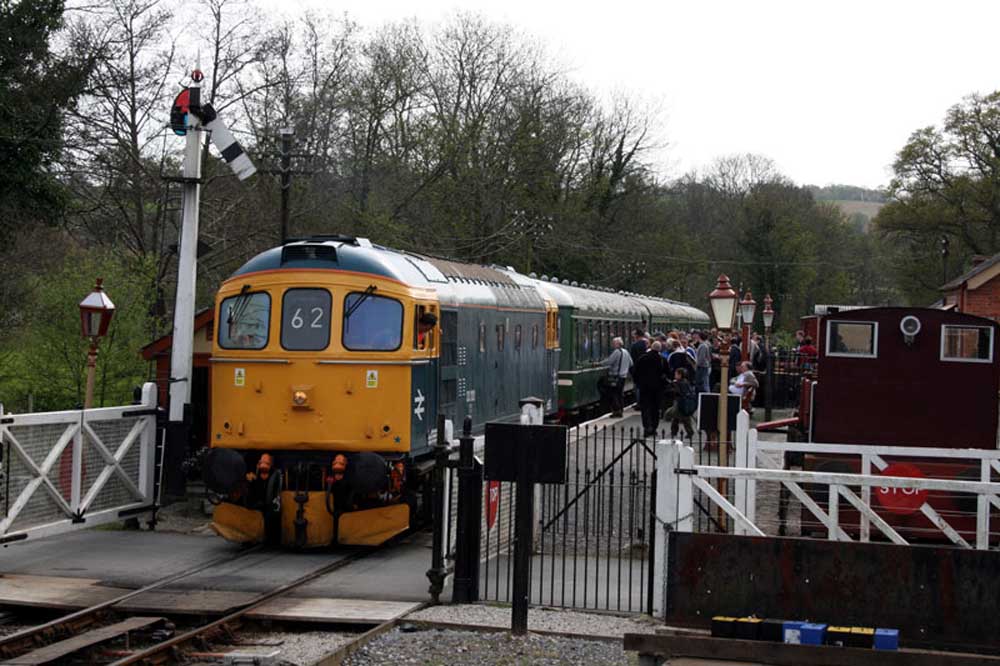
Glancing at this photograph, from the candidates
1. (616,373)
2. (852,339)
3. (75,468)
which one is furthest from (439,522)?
(616,373)

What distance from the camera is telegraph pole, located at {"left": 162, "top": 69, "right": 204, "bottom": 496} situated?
15367mm

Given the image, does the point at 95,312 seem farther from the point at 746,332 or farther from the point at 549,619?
the point at 746,332

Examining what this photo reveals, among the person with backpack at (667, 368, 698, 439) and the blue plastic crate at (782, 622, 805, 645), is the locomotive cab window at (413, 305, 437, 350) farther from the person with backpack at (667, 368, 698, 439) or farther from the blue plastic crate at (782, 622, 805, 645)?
the person with backpack at (667, 368, 698, 439)

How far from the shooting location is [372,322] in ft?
46.1

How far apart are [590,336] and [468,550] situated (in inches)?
770

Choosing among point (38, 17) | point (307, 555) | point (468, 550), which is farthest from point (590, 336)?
point (468, 550)

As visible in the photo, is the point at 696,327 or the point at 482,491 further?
the point at 696,327

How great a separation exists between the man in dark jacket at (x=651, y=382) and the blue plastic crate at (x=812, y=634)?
44.3ft

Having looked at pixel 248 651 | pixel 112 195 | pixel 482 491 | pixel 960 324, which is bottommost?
pixel 248 651

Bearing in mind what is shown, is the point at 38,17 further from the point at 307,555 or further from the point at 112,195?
the point at 307,555

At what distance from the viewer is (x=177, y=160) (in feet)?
104

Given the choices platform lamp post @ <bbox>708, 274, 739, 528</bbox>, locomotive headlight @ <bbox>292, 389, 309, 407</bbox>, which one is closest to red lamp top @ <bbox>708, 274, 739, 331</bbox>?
platform lamp post @ <bbox>708, 274, 739, 528</bbox>

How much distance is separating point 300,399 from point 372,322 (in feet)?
3.71

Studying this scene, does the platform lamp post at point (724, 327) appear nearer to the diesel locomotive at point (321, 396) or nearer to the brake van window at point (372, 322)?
the diesel locomotive at point (321, 396)
